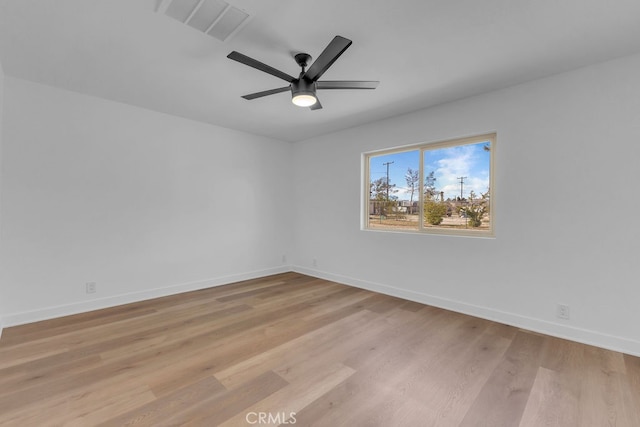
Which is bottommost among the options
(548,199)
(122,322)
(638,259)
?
(122,322)

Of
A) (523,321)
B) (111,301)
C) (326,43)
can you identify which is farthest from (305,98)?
(111,301)

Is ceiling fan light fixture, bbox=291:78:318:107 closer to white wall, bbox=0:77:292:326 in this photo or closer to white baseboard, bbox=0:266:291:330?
white wall, bbox=0:77:292:326

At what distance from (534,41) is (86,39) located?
3456mm

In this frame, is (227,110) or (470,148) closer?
(470,148)

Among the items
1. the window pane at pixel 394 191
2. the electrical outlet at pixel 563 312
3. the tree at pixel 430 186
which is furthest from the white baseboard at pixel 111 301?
the electrical outlet at pixel 563 312

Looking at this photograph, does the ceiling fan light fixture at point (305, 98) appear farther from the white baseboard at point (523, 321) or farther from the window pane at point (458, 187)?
the white baseboard at point (523, 321)

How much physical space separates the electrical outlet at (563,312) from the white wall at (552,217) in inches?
1.8

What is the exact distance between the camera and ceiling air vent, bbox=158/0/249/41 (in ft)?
5.73

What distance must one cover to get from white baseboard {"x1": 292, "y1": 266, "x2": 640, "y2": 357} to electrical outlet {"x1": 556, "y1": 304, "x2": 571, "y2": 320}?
81 mm

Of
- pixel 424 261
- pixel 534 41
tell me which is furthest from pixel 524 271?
pixel 534 41

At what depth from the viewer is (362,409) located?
1668 millimetres

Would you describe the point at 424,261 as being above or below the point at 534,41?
below

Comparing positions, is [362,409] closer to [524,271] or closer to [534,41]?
[524,271]

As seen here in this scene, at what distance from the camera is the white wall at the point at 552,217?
2354mm
